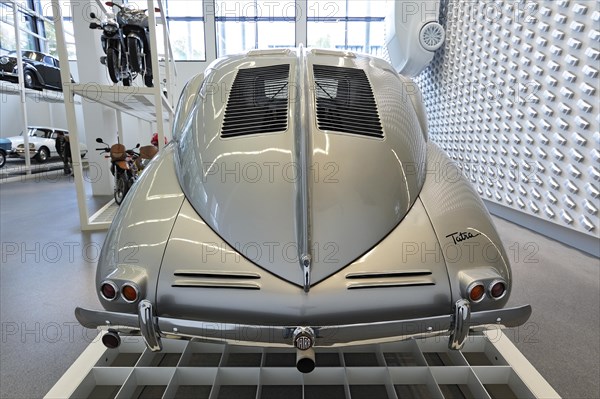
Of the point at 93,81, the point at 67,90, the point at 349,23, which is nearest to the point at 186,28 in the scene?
the point at 349,23

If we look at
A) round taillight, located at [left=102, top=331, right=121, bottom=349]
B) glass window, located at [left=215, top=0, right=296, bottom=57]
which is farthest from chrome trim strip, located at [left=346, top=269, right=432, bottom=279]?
glass window, located at [left=215, top=0, right=296, bottom=57]

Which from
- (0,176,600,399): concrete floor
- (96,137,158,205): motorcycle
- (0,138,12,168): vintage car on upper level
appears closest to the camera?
(0,176,600,399): concrete floor

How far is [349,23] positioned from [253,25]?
299 centimetres

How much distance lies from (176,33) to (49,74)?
12.7 ft

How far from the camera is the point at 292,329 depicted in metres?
1.08

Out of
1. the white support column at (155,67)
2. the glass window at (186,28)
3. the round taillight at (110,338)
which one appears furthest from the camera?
the glass window at (186,28)

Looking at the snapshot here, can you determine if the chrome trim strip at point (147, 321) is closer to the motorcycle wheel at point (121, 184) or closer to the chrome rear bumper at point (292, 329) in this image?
the chrome rear bumper at point (292, 329)

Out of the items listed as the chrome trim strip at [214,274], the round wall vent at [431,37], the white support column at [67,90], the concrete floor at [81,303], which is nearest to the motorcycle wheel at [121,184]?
the concrete floor at [81,303]

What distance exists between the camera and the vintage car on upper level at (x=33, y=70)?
25.2ft

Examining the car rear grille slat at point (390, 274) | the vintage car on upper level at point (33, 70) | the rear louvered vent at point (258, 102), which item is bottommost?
the car rear grille slat at point (390, 274)

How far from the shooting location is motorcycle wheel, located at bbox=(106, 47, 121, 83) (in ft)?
14.0

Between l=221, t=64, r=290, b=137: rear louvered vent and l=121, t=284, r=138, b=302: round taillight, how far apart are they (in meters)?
0.69

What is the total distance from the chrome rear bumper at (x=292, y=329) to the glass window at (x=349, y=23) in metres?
10.8

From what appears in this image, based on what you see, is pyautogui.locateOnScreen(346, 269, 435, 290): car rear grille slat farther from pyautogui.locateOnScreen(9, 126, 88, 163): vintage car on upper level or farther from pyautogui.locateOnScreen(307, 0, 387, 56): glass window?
pyautogui.locateOnScreen(307, 0, 387, 56): glass window
